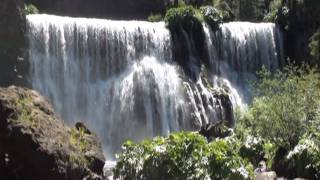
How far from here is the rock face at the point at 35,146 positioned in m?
15.3

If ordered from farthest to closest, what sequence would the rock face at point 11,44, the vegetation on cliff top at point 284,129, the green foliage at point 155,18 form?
the green foliage at point 155,18 → the rock face at point 11,44 → the vegetation on cliff top at point 284,129

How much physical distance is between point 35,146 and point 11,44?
2156cm

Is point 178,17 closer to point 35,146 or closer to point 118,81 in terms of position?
point 118,81

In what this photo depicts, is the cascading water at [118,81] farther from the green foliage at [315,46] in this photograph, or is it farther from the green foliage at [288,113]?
the green foliage at [288,113]

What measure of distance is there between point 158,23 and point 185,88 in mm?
5379

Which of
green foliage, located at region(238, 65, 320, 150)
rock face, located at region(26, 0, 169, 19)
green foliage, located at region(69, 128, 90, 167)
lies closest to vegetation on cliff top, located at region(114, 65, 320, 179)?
green foliage, located at region(238, 65, 320, 150)

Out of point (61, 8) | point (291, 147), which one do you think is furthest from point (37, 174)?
point (61, 8)

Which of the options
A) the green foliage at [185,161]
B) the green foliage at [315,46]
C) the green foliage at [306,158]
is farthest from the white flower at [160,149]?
the green foliage at [315,46]

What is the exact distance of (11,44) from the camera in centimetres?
3600

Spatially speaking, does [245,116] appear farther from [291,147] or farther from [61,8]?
[61,8]

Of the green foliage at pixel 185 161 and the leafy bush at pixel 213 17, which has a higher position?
the leafy bush at pixel 213 17

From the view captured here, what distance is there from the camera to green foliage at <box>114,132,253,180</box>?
540 inches

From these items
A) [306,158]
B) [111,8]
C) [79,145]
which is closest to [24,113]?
[79,145]

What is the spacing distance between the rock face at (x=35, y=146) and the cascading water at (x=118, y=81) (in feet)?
63.6
